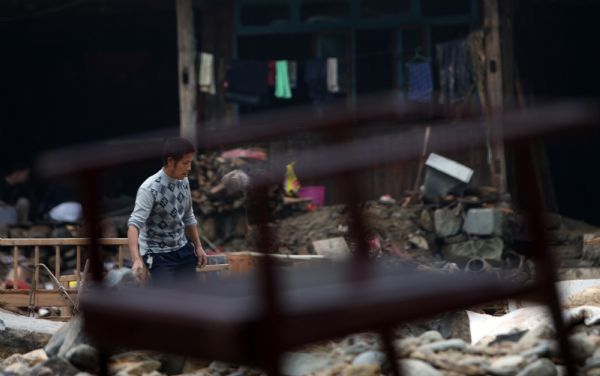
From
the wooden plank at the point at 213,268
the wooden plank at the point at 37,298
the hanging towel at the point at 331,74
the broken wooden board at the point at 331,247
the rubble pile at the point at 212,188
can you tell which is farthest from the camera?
the hanging towel at the point at 331,74

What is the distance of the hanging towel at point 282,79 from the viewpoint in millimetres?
12086

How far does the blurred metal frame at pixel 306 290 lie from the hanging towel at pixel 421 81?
29.6 feet

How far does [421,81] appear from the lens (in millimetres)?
11883

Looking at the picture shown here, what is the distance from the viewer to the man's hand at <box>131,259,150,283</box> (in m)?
5.39

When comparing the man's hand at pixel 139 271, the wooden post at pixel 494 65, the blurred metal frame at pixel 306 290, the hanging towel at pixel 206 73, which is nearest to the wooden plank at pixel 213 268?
the man's hand at pixel 139 271

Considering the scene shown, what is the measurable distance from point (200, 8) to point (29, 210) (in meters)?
2.99

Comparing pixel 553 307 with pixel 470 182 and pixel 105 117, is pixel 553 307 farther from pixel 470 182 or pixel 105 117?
pixel 105 117

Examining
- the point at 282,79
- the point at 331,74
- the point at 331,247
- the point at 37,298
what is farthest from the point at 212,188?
the point at 37,298

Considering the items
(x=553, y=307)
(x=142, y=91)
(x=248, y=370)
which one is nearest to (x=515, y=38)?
(x=142, y=91)

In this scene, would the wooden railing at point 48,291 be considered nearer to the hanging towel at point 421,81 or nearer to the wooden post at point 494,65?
the wooden post at point 494,65

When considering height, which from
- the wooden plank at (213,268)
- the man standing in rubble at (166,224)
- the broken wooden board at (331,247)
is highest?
the man standing in rubble at (166,224)

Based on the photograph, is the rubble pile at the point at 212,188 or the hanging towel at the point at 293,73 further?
the hanging towel at the point at 293,73

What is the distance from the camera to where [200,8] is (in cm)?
1234

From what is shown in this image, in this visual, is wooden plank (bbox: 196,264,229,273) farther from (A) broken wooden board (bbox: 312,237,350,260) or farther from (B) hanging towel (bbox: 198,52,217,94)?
(B) hanging towel (bbox: 198,52,217,94)
